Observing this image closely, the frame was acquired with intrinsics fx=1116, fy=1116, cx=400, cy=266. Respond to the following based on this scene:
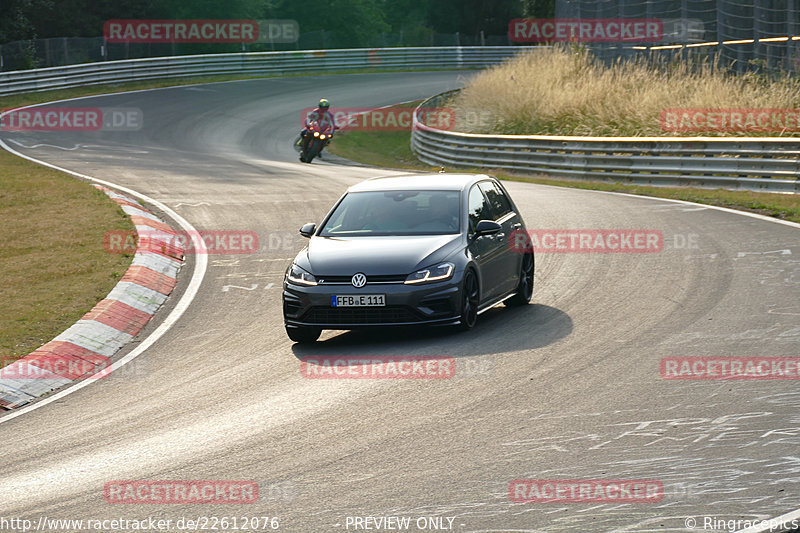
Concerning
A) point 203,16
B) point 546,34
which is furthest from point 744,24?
point 203,16

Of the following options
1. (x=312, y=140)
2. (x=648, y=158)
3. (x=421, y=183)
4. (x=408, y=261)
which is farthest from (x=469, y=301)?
(x=312, y=140)

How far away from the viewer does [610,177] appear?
84.7 ft

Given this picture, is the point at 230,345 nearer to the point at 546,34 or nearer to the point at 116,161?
the point at 116,161

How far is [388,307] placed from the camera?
10.4 meters

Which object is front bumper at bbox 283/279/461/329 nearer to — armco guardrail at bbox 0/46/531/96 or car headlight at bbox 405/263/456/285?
car headlight at bbox 405/263/456/285

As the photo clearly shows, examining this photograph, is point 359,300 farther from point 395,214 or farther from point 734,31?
point 734,31

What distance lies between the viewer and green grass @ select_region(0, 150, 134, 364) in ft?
39.2

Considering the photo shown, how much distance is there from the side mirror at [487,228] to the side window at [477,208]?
184 millimetres

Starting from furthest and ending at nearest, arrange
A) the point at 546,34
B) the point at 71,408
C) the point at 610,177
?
the point at 546,34 < the point at 610,177 < the point at 71,408

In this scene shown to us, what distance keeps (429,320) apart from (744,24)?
81.9 feet

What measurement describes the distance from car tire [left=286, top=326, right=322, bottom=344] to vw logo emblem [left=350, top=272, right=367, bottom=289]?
61cm

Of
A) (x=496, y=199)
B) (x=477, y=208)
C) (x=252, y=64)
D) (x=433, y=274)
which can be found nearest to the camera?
(x=433, y=274)

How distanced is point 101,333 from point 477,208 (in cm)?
420

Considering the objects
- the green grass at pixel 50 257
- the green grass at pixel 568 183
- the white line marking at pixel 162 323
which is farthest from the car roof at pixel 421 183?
the green grass at pixel 568 183
